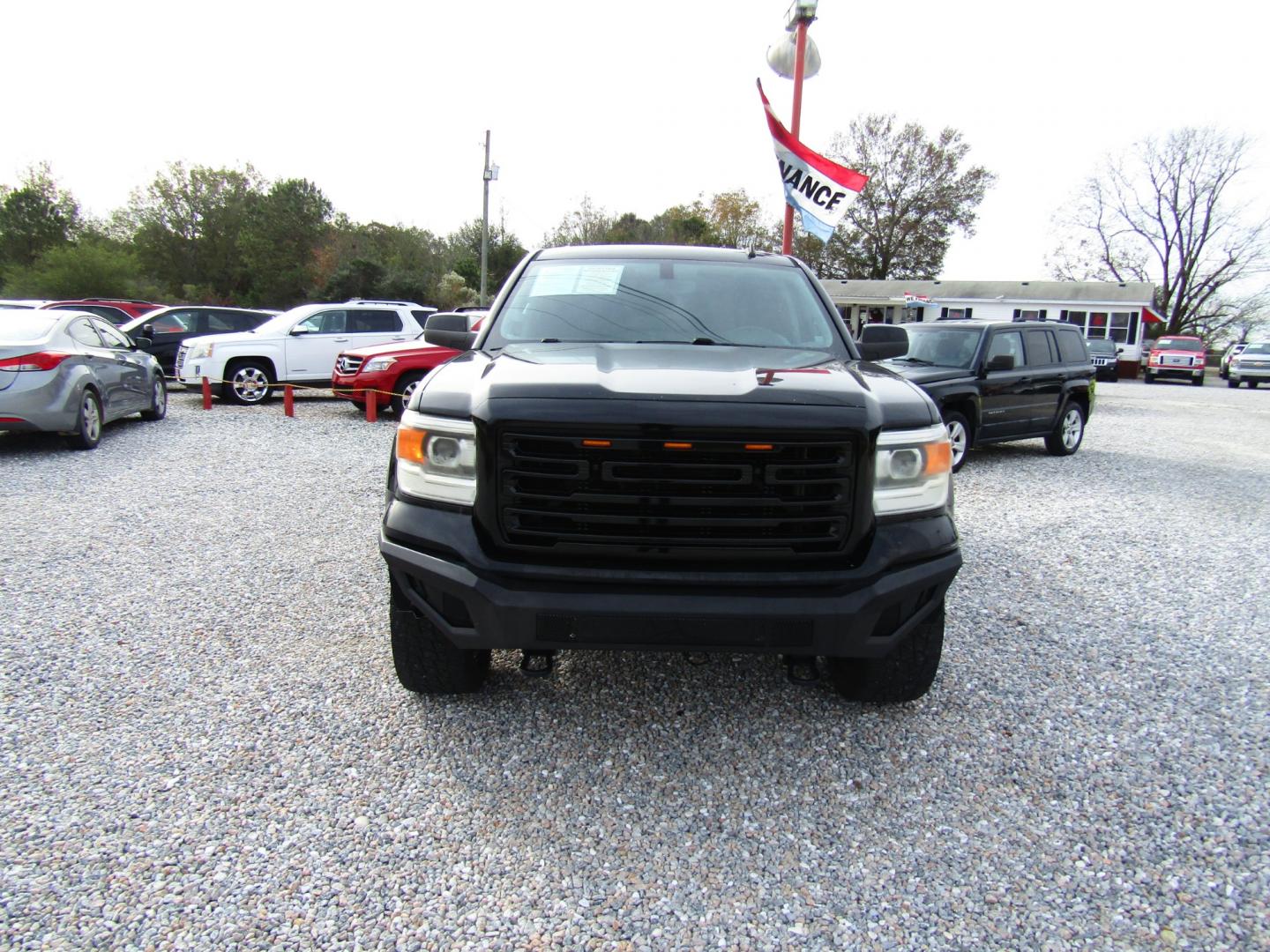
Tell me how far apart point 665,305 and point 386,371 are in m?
8.42

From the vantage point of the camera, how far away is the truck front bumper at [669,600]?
2.45 metres

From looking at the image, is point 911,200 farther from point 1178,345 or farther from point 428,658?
point 428,658

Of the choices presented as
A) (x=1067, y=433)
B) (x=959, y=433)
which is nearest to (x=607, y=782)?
(x=959, y=433)

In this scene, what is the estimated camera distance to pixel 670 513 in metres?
2.50

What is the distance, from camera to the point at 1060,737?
9.95ft

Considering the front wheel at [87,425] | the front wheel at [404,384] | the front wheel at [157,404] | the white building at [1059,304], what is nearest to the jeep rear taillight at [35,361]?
the front wheel at [87,425]

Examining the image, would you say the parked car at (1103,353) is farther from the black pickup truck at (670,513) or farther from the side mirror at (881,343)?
the black pickup truck at (670,513)

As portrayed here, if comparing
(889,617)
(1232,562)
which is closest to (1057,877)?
(889,617)

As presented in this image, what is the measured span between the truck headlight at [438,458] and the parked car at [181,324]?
14.1 metres

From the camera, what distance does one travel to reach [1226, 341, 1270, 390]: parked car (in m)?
28.2

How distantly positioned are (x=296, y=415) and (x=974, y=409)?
929 cm

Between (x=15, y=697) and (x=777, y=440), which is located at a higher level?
(x=777, y=440)

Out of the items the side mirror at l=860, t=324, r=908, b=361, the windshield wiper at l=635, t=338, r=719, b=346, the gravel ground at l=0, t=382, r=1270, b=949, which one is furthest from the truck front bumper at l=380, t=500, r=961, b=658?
the side mirror at l=860, t=324, r=908, b=361

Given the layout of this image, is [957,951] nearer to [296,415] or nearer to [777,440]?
[777,440]
